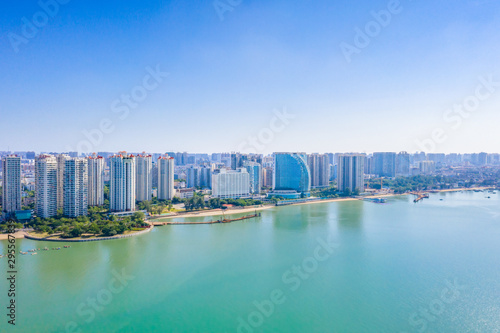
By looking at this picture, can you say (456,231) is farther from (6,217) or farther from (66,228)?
(6,217)

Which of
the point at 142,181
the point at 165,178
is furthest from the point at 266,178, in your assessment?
the point at 142,181

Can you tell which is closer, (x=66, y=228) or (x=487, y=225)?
(x=66, y=228)

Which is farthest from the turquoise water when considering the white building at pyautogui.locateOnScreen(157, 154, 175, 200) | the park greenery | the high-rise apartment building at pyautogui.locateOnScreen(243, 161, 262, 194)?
the high-rise apartment building at pyautogui.locateOnScreen(243, 161, 262, 194)

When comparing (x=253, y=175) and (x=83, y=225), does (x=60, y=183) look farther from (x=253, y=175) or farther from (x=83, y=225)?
(x=253, y=175)

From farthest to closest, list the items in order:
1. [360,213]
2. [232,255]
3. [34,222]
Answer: [360,213], [34,222], [232,255]

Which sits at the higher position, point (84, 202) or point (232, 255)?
point (84, 202)

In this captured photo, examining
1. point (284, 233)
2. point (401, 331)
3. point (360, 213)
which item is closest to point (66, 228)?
point (284, 233)
